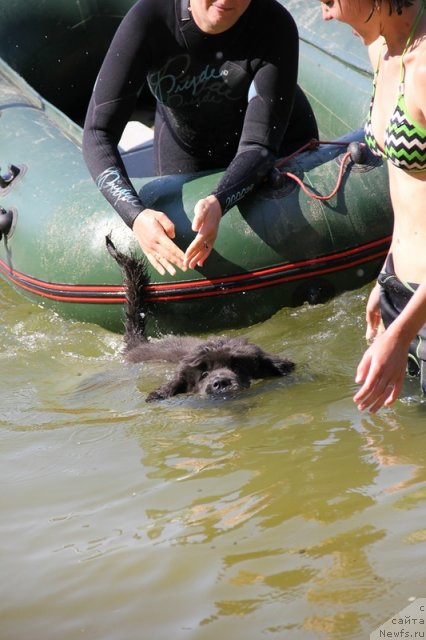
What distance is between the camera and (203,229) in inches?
184

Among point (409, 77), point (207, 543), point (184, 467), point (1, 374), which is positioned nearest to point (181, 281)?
point (1, 374)

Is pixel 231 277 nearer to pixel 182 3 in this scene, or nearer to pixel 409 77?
pixel 182 3

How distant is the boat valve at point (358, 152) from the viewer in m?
5.24

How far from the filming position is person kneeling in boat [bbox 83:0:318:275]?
15.6ft

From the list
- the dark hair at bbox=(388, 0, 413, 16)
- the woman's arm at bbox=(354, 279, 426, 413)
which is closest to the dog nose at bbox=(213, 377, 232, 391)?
the woman's arm at bbox=(354, 279, 426, 413)

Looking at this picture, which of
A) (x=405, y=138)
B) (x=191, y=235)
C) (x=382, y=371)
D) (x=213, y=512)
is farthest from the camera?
(x=191, y=235)

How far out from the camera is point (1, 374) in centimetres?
494

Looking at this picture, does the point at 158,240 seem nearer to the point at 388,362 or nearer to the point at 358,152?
the point at 358,152

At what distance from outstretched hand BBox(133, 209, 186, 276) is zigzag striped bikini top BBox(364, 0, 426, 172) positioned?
1.63 metres

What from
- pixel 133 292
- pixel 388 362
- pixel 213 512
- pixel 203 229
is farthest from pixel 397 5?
pixel 133 292

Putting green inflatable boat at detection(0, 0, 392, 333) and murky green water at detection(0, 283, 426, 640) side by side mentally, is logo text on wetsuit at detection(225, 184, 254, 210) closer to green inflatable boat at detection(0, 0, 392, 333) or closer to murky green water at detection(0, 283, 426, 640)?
green inflatable boat at detection(0, 0, 392, 333)

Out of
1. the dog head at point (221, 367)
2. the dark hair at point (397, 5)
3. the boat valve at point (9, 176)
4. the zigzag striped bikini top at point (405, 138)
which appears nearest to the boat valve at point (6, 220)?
the boat valve at point (9, 176)

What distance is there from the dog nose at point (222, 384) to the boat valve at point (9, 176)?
7.18ft

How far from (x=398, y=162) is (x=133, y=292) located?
7.01ft
